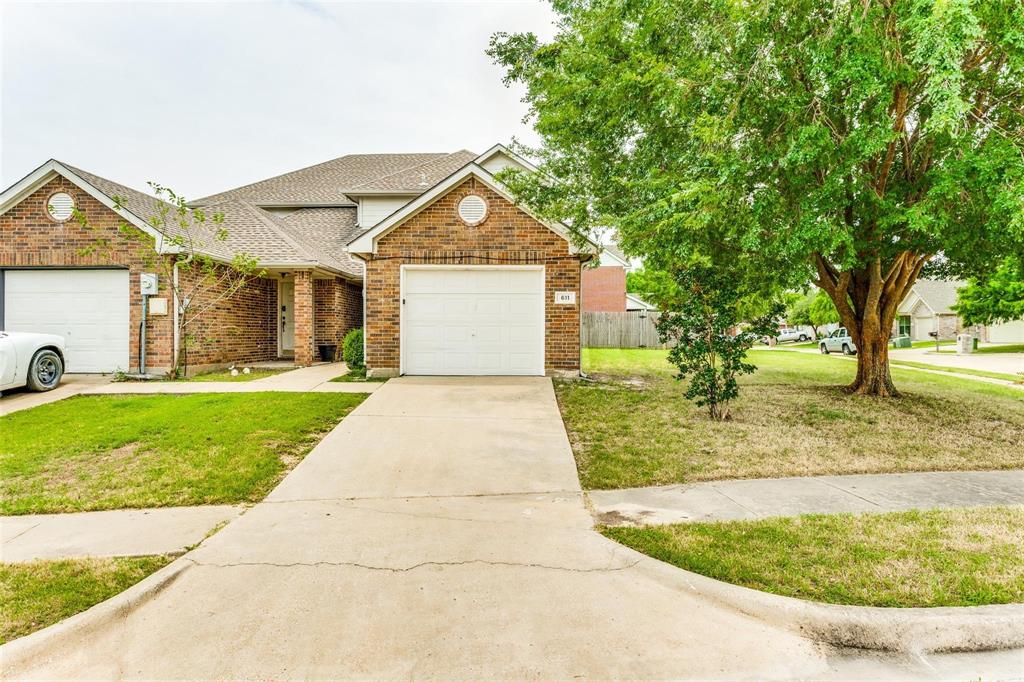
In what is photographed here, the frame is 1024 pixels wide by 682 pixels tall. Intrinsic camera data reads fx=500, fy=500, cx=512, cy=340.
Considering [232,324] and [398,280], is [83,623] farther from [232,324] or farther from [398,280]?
[232,324]

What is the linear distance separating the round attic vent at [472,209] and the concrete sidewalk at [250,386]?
4.13 meters

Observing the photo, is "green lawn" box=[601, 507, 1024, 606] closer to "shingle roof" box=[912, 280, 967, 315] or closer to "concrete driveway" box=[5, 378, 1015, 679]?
"concrete driveway" box=[5, 378, 1015, 679]

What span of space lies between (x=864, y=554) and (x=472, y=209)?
9.53 metres

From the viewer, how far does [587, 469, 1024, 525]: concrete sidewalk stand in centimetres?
445

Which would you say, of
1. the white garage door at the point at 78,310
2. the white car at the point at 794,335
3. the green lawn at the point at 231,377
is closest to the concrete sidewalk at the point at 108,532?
the green lawn at the point at 231,377

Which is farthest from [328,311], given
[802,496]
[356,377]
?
[802,496]

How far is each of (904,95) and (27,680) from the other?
10729mm

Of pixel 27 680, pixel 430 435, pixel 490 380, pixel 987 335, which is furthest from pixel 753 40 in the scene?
pixel 987 335

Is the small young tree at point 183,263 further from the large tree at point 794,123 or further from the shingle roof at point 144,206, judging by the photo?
the large tree at point 794,123

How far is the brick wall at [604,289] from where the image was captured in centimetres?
3219

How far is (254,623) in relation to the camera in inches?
112

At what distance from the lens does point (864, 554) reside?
3537 millimetres

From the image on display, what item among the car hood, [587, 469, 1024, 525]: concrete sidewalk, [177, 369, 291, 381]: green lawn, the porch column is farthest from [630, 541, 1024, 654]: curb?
the porch column

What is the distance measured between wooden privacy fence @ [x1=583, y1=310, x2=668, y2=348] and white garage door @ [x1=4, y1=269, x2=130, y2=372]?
66.2ft
